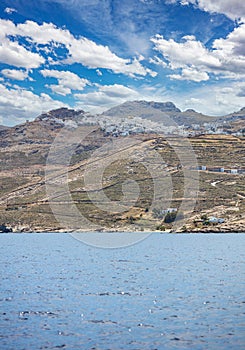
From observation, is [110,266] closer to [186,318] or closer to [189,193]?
[186,318]

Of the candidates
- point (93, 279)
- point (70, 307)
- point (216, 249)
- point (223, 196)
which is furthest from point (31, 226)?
point (70, 307)

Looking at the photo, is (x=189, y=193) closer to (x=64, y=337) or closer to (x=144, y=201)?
(x=144, y=201)

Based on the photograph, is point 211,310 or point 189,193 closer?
point 211,310

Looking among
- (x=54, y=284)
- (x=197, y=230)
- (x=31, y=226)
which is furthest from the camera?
(x=31, y=226)

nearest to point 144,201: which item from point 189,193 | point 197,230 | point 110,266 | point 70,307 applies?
point 189,193

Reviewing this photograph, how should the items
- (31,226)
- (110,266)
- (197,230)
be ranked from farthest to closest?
(31,226), (197,230), (110,266)

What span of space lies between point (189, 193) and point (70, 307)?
157 meters

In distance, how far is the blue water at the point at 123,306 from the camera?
34.3m

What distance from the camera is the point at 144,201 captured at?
196 meters

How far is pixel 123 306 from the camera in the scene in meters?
45.7

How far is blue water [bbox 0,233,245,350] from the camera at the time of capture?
34.3 metres

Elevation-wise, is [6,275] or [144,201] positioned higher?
[144,201]

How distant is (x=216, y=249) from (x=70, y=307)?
6888 centimetres

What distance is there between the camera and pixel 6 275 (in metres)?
69.1
